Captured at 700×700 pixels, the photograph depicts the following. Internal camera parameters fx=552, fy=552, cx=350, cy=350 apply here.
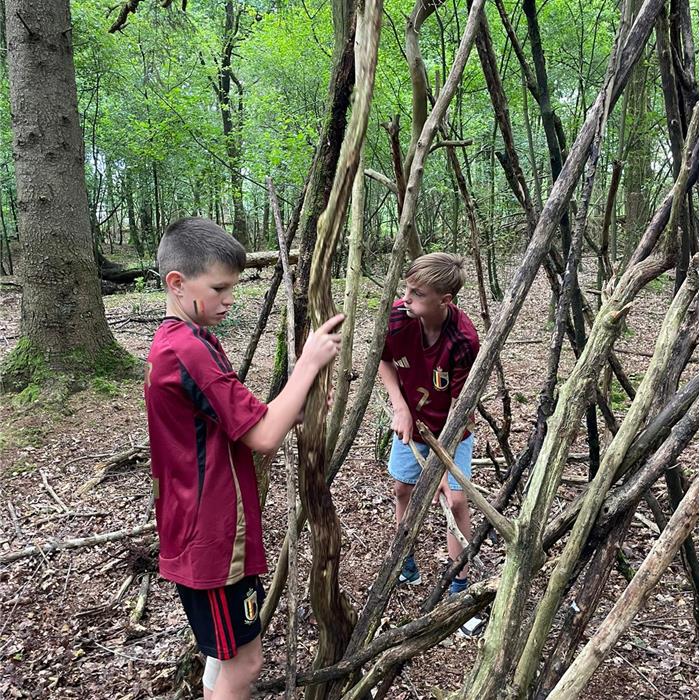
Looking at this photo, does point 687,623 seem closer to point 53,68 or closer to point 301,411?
point 301,411

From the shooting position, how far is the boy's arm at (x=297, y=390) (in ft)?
4.16

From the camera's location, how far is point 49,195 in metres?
4.55

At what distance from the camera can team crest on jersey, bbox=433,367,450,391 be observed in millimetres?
2602

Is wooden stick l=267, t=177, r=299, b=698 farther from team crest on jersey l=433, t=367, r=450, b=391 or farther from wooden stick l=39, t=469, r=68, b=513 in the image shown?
wooden stick l=39, t=469, r=68, b=513

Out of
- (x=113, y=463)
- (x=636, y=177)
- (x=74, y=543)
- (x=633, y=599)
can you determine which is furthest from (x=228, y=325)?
(x=633, y=599)

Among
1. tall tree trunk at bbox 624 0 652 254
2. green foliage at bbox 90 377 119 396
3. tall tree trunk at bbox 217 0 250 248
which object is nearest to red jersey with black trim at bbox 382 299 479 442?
green foliage at bbox 90 377 119 396

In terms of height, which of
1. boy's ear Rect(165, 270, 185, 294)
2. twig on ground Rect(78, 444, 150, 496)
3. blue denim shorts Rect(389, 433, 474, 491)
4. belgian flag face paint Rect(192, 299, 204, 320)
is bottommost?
twig on ground Rect(78, 444, 150, 496)

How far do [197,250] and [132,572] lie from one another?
1.94 metres

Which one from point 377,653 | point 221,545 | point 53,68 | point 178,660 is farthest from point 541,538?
point 53,68

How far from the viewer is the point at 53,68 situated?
4496 millimetres

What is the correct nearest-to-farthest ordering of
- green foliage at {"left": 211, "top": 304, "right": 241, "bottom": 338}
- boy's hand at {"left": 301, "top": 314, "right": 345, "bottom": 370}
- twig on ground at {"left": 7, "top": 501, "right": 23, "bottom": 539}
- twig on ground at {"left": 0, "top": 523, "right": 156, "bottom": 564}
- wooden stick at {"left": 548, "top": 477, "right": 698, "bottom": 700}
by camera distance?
1. wooden stick at {"left": 548, "top": 477, "right": 698, "bottom": 700}
2. boy's hand at {"left": 301, "top": 314, "right": 345, "bottom": 370}
3. twig on ground at {"left": 0, "top": 523, "right": 156, "bottom": 564}
4. twig on ground at {"left": 7, "top": 501, "right": 23, "bottom": 539}
5. green foliage at {"left": 211, "top": 304, "right": 241, "bottom": 338}

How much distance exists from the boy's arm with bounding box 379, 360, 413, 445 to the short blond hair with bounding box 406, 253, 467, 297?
0.42m

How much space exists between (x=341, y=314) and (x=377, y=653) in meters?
0.86

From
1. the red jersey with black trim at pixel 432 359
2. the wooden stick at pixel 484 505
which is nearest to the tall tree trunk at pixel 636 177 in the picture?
the red jersey with black trim at pixel 432 359
